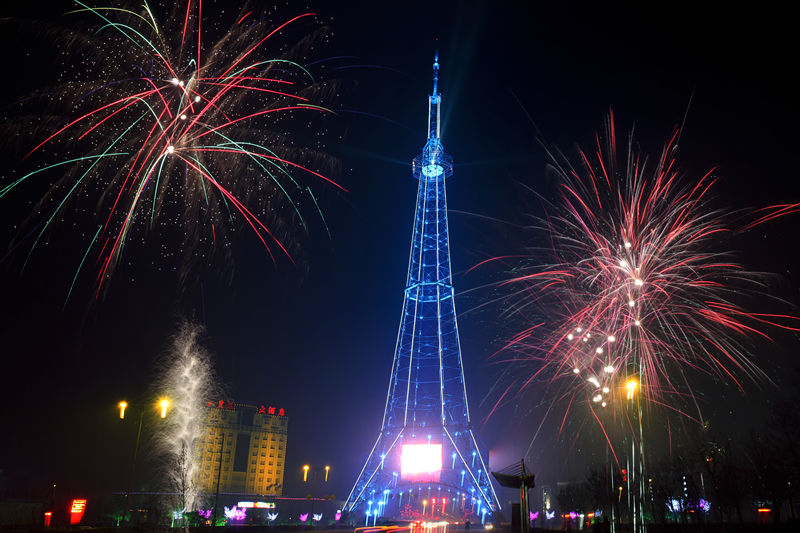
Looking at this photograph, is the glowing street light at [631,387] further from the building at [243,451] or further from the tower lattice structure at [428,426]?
the building at [243,451]

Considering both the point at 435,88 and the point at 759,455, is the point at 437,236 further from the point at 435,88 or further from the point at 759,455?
the point at 759,455

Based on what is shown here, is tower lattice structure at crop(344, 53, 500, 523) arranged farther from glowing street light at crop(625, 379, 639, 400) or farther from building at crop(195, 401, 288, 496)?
building at crop(195, 401, 288, 496)

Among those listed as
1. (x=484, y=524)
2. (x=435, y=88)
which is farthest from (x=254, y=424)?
(x=435, y=88)

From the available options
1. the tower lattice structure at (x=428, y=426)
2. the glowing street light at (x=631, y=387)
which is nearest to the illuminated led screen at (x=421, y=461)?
the tower lattice structure at (x=428, y=426)

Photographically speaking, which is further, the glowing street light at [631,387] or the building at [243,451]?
the building at [243,451]

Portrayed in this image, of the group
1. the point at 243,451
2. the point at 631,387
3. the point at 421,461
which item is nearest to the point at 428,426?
the point at 421,461

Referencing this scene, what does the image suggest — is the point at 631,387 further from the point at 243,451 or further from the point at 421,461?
the point at 243,451
